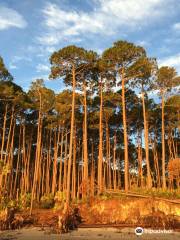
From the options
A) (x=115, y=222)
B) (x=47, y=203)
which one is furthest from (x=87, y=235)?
(x=47, y=203)

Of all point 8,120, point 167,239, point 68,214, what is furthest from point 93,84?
point 167,239

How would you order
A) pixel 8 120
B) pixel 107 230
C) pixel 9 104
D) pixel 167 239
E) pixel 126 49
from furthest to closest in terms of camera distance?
1. pixel 8 120
2. pixel 9 104
3. pixel 126 49
4. pixel 107 230
5. pixel 167 239

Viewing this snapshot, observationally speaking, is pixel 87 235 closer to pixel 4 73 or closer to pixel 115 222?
pixel 115 222

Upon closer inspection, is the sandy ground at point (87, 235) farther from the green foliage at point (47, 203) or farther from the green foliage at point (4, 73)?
the green foliage at point (4, 73)

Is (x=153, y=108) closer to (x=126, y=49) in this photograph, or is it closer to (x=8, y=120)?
(x=126, y=49)

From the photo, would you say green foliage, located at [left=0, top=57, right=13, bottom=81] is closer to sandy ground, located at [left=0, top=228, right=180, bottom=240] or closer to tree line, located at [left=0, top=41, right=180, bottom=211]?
tree line, located at [left=0, top=41, right=180, bottom=211]

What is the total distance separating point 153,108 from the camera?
116 ft

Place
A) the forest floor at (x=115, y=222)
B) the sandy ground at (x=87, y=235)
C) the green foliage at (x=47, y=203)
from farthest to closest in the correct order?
1. the green foliage at (x=47, y=203)
2. the forest floor at (x=115, y=222)
3. the sandy ground at (x=87, y=235)

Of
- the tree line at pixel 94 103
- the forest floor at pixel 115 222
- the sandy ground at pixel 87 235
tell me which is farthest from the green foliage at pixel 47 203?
the sandy ground at pixel 87 235

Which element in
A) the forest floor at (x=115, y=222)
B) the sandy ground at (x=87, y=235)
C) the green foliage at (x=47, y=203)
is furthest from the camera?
the green foliage at (x=47, y=203)

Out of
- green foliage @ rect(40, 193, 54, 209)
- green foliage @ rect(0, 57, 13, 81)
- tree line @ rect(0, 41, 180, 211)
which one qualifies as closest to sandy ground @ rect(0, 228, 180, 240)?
tree line @ rect(0, 41, 180, 211)

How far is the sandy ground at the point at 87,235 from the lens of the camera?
45.5ft

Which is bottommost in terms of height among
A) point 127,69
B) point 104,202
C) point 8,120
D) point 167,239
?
point 167,239

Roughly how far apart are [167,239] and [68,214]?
6093 mm
